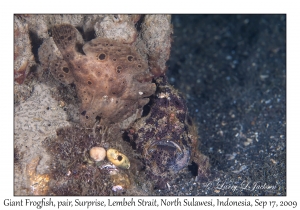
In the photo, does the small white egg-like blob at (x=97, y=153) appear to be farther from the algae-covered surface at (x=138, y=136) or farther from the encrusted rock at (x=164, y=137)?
the encrusted rock at (x=164, y=137)

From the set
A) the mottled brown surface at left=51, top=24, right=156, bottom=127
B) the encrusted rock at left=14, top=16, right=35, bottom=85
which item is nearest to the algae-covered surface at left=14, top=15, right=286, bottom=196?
the encrusted rock at left=14, top=16, right=35, bottom=85

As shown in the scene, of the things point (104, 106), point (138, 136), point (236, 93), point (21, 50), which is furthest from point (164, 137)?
point (236, 93)

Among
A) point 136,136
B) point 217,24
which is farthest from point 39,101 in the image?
point 217,24

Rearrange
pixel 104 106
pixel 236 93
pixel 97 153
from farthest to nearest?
pixel 236 93 < pixel 104 106 < pixel 97 153

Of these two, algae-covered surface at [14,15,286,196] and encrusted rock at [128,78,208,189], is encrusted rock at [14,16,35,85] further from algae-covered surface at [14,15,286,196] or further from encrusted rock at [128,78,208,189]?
encrusted rock at [128,78,208,189]

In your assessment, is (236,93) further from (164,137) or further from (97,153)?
(97,153)

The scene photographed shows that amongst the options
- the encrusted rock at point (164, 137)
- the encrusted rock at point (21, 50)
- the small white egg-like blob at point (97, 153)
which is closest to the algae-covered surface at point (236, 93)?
the encrusted rock at point (164, 137)

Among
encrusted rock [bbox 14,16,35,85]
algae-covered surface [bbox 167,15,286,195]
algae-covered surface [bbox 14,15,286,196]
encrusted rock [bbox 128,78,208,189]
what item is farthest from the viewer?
algae-covered surface [bbox 167,15,286,195]
